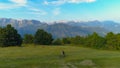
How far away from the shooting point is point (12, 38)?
112 m

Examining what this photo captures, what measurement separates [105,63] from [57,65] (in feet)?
32.1

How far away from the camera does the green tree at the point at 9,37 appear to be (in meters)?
110

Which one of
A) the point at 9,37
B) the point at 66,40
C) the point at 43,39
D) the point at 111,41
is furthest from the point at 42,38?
the point at 111,41

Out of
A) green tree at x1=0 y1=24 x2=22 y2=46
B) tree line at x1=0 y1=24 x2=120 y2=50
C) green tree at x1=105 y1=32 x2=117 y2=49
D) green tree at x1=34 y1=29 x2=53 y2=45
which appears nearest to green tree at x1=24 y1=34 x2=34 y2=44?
tree line at x1=0 y1=24 x2=120 y2=50

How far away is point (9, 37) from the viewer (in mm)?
112625

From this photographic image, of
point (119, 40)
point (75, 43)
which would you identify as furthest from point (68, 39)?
point (119, 40)

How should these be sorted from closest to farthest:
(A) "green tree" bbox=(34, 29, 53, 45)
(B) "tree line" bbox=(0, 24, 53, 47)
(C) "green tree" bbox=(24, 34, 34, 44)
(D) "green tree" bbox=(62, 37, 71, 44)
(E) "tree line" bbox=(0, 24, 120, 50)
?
(B) "tree line" bbox=(0, 24, 53, 47) → (E) "tree line" bbox=(0, 24, 120, 50) → (A) "green tree" bbox=(34, 29, 53, 45) → (C) "green tree" bbox=(24, 34, 34, 44) → (D) "green tree" bbox=(62, 37, 71, 44)

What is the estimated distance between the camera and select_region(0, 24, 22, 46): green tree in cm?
11038

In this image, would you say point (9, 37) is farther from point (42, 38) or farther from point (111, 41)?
point (111, 41)

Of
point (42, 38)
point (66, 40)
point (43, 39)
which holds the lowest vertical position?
point (66, 40)

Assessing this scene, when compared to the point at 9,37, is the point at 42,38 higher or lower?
lower

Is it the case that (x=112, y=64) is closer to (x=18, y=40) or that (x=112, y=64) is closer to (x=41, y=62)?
(x=41, y=62)

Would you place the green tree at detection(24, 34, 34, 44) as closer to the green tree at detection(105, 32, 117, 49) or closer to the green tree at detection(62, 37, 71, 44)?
the green tree at detection(62, 37, 71, 44)

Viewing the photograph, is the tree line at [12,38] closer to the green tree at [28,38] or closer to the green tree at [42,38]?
the green tree at [42,38]
